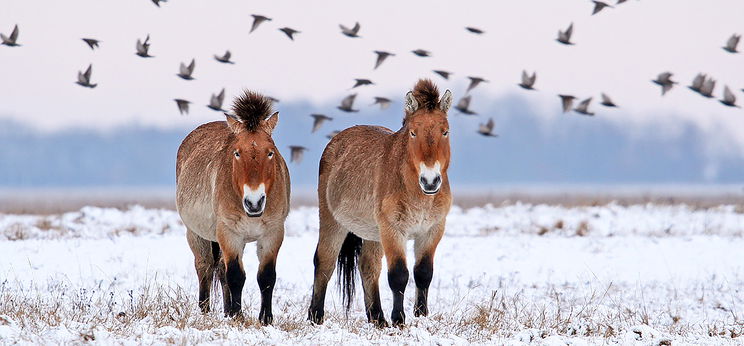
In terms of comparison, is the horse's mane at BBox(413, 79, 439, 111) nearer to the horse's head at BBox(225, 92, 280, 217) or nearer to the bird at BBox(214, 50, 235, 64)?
the horse's head at BBox(225, 92, 280, 217)

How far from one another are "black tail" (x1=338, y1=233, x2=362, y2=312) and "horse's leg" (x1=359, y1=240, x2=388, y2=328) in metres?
0.12

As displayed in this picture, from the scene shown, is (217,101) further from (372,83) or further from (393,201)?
(393,201)

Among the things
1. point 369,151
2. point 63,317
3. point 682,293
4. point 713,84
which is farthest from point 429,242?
point 713,84

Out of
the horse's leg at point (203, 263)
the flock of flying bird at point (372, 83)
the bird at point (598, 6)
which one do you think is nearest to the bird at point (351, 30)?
the flock of flying bird at point (372, 83)

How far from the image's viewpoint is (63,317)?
7512 millimetres

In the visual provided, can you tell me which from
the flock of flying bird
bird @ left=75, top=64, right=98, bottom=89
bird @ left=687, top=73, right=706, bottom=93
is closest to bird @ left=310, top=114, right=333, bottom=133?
the flock of flying bird

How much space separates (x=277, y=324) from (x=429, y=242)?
1605 millimetres

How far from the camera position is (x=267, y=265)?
26.5 feet

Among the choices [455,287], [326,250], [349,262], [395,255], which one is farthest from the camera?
[455,287]

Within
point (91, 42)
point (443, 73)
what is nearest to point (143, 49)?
point (91, 42)

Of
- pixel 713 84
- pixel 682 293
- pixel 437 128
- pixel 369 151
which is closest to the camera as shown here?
pixel 437 128

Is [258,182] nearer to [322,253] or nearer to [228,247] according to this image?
[228,247]

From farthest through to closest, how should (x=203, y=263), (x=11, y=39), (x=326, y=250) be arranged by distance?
(x=11, y=39) < (x=203, y=263) < (x=326, y=250)

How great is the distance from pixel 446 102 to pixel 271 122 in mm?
1706
